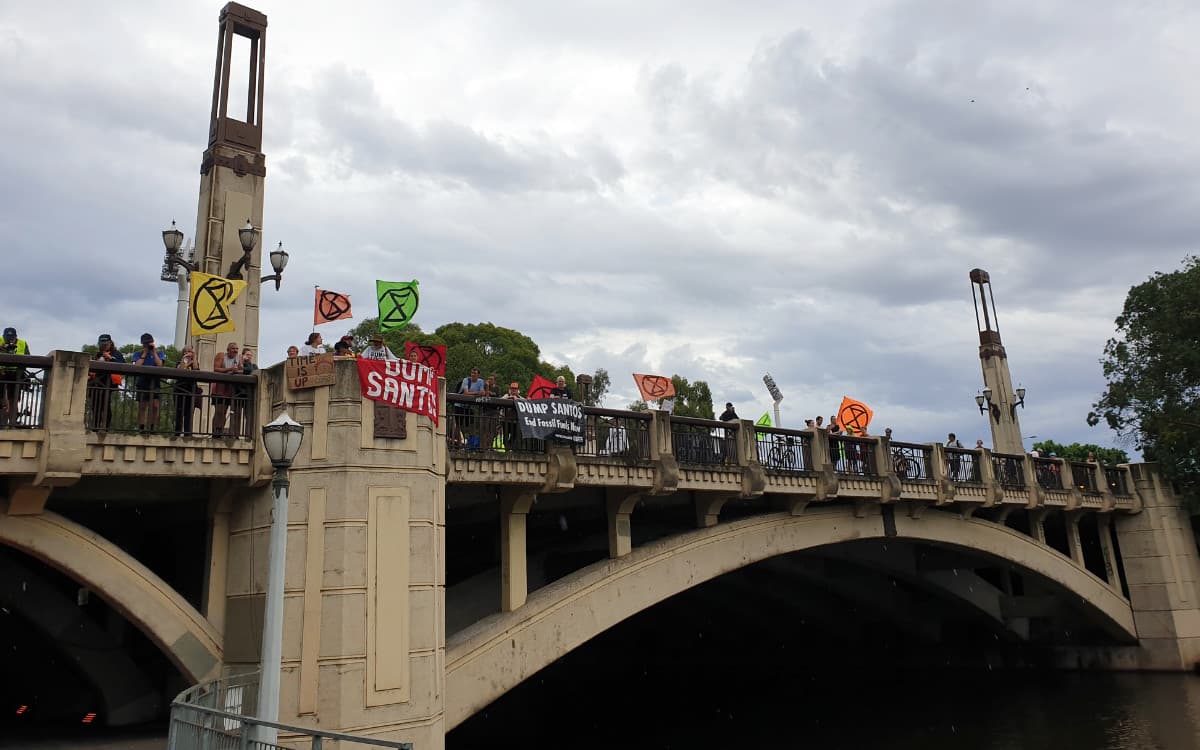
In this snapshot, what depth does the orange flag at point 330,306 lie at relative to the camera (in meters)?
14.8

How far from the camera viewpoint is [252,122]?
1638 centimetres

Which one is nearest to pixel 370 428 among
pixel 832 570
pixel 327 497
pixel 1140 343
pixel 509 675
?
pixel 327 497

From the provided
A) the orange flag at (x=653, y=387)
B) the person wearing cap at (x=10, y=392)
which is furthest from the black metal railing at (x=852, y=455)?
the person wearing cap at (x=10, y=392)

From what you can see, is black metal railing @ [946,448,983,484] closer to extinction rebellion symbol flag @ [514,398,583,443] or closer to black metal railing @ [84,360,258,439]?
extinction rebellion symbol flag @ [514,398,583,443]

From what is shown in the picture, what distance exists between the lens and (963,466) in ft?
85.0

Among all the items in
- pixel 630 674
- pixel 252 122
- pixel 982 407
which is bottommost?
pixel 630 674

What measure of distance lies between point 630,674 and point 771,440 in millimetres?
22323

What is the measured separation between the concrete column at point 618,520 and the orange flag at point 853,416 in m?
8.62

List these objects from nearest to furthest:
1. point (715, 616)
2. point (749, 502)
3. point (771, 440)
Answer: point (771, 440) < point (749, 502) < point (715, 616)

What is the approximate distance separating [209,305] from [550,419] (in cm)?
580

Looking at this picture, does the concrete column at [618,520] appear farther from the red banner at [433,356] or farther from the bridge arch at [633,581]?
the red banner at [433,356]

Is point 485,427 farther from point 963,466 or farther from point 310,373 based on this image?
point 963,466

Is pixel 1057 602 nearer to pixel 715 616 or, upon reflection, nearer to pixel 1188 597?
pixel 1188 597

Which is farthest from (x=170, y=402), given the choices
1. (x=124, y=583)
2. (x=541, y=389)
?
(x=541, y=389)
